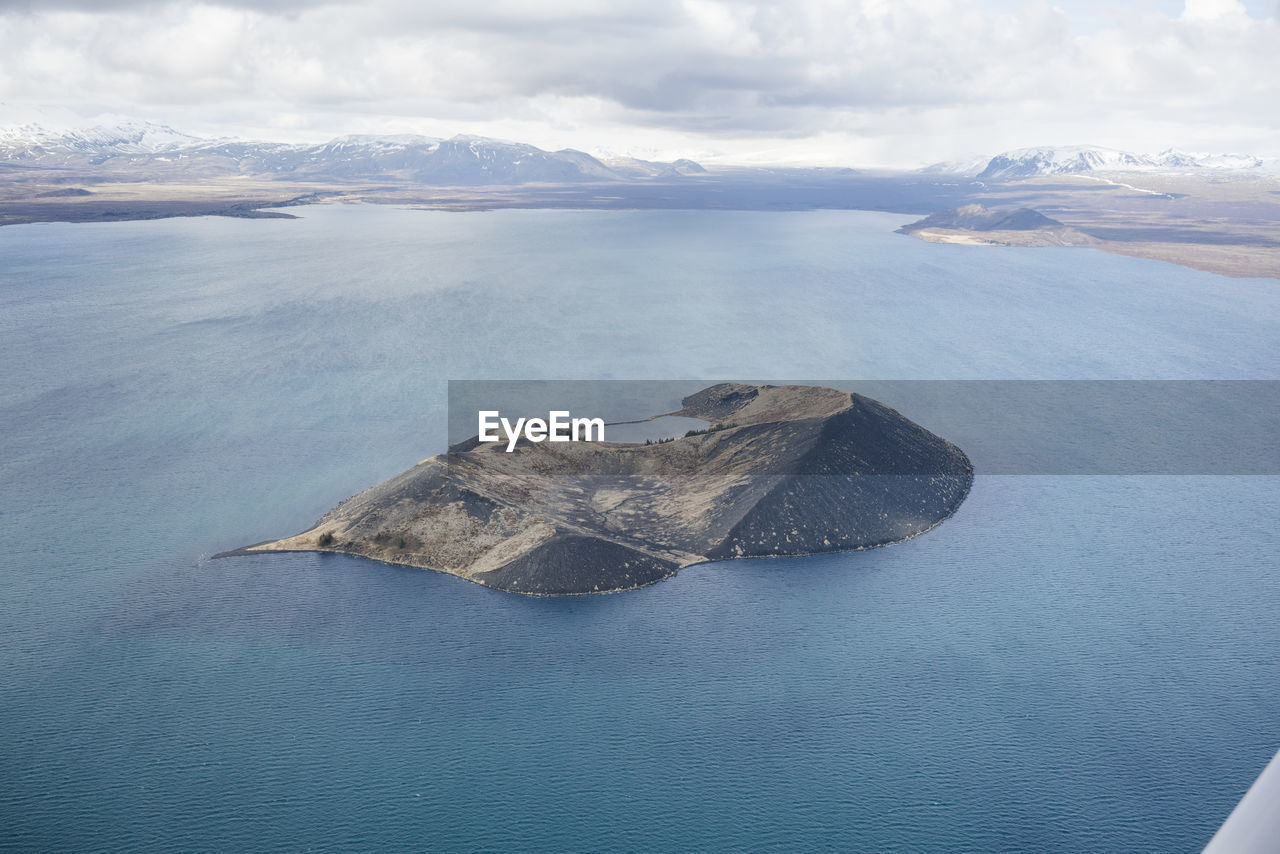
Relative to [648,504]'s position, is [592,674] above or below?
below

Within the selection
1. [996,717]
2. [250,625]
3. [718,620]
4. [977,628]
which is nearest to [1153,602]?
[977,628]

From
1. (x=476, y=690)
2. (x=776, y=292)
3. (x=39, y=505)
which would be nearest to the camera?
(x=476, y=690)

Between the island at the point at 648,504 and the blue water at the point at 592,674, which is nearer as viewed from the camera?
the blue water at the point at 592,674

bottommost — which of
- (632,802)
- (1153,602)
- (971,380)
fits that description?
(632,802)

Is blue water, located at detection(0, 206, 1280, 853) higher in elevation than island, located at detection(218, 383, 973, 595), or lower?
lower

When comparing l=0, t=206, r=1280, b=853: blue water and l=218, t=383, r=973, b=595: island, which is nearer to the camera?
l=0, t=206, r=1280, b=853: blue water

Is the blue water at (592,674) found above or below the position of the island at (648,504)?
below

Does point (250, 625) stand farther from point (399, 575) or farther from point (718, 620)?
point (718, 620)

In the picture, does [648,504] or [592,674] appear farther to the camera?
[648,504]
